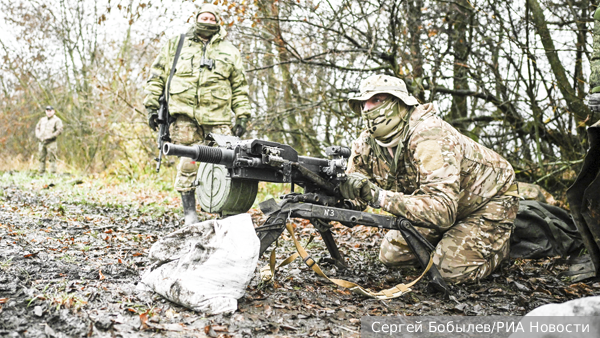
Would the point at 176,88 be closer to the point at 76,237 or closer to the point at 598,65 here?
the point at 76,237

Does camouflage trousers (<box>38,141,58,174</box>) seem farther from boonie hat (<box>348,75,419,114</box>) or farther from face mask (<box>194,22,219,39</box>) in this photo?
boonie hat (<box>348,75,419,114</box>)

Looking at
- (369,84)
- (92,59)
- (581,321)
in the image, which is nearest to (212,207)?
(369,84)

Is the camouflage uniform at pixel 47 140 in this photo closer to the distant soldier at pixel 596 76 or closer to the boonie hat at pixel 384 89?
the boonie hat at pixel 384 89

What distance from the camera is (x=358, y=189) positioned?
137 inches

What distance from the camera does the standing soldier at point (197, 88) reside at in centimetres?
537

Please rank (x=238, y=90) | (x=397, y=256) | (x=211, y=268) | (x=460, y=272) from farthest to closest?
1. (x=238, y=90)
2. (x=397, y=256)
3. (x=460, y=272)
4. (x=211, y=268)

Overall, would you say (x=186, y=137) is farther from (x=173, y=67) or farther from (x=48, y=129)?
(x=48, y=129)

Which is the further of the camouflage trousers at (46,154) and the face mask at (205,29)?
the camouflage trousers at (46,154)

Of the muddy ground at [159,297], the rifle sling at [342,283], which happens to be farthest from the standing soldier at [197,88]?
the rifle sling at [342,283]

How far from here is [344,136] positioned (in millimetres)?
8945

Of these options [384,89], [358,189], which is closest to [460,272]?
[358,189]

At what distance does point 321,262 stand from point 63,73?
54.1 ft

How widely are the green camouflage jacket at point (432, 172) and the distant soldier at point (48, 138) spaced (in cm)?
1362

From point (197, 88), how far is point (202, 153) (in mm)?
2547
